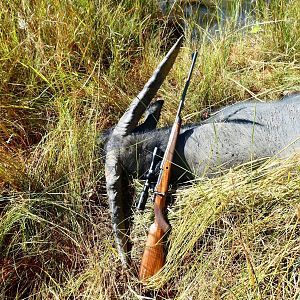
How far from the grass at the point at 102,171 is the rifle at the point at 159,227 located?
5cm

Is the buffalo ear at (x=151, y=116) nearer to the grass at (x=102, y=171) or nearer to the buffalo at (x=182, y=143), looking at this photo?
the buffalo at (x=182, y=143)

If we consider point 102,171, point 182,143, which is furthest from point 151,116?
point 102,171

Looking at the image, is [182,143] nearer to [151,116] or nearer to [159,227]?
[151,116]

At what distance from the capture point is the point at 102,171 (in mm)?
2846

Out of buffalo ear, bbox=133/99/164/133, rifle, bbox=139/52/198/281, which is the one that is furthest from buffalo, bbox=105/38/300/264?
rifle, bbox=139/52/198/281

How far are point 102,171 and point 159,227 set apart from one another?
20.4 inches

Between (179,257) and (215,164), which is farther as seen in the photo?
(215,164)

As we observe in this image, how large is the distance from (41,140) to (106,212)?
54 centimetres

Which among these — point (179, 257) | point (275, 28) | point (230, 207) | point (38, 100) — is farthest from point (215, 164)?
point (275, 28)

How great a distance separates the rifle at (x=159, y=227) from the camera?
2451 millimetres

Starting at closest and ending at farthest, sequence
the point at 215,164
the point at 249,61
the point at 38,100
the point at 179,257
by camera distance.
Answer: the point at 179,257 → the point at 215,164 → the point at 38,100 → the point at 249,61

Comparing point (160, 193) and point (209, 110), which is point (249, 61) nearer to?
point (209, 110)

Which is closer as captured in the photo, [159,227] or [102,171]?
[159,227]

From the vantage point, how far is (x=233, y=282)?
7.51 ft
